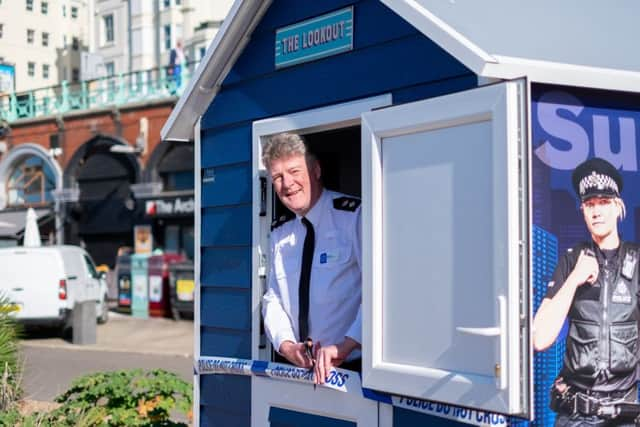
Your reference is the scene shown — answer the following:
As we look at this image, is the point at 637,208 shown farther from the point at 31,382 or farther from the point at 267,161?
the point at 31,382

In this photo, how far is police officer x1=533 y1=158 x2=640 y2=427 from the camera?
3654mm

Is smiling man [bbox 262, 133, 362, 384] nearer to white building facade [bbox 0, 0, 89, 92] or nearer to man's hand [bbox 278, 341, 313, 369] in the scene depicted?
man's hand [bbox 278, 341, 313, 369]

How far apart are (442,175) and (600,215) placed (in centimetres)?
67

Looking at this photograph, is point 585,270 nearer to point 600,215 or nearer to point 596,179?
point 600,215

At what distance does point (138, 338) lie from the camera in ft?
56.4

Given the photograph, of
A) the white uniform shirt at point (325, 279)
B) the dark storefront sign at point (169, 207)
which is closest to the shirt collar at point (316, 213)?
the white uniform shirt at point (325, 279)

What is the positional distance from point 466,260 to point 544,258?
0.30m

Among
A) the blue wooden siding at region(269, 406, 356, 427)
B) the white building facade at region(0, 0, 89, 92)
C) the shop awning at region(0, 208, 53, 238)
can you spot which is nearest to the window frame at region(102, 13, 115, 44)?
the white building facade at region(0, 0, 89, 92)

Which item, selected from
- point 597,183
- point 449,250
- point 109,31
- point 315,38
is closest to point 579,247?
point 597,183

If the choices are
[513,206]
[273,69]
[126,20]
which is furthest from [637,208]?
[126,20]

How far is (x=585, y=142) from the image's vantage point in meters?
3.70

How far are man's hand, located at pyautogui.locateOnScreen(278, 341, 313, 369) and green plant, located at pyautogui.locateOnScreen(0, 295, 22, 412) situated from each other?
3.46m

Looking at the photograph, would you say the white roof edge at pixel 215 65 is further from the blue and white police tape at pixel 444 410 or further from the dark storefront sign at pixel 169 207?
the dark storefront sign at pixel 169 207

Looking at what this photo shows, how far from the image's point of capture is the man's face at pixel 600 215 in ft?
12.1
